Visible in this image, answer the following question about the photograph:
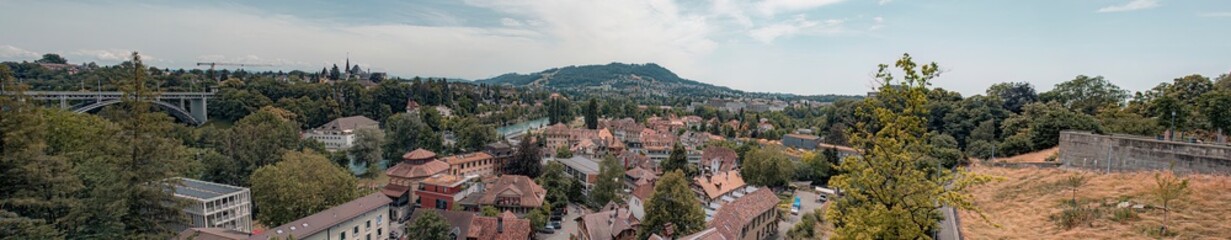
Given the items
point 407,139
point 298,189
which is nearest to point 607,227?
point 298,189

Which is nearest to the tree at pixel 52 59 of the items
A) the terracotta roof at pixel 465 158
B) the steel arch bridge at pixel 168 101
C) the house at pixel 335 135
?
the steel arch bridge at pixel 168 101

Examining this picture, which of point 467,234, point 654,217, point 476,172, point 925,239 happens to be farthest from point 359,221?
point 925,239

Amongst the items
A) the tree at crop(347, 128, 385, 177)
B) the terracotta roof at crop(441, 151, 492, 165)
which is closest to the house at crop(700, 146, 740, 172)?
the terracotta roof at crop(441, 151, 492, 165)

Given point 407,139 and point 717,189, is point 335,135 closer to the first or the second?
point 407,139

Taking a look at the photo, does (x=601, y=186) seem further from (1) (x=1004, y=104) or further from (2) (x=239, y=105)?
(2) (x=239, y=105)

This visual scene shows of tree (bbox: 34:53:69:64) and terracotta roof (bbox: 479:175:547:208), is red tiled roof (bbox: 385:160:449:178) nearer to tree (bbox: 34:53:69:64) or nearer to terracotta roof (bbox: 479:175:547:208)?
terracotta roof (bbox: 479:175:547:208)

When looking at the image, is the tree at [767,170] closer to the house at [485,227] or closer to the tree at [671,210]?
the tree at [671,210]
